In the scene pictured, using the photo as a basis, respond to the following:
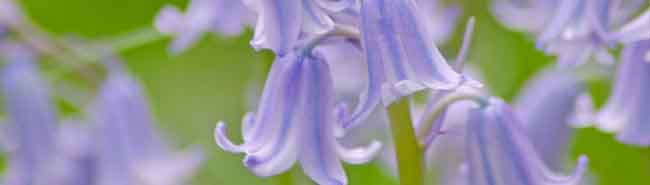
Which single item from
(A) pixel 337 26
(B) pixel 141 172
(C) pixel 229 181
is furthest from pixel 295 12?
(C) pixel 229 181

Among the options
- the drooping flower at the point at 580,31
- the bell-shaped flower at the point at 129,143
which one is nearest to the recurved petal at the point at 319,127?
the drooping flower at the point at 580,31

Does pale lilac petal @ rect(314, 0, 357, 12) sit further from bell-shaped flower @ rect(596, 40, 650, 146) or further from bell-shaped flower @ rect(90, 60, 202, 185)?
bell-shaped flower @ rect(90, 60, 202, 185)

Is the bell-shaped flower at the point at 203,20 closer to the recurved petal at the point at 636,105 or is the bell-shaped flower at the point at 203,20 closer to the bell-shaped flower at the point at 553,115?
the bell-shaped flower at the point at 553,115

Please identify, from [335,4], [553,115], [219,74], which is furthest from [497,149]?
[219,74]

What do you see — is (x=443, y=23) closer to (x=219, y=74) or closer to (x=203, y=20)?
(x=203, y=20)

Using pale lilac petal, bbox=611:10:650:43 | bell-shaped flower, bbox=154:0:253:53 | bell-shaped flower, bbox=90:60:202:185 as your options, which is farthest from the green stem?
bell-shaped flower, bbox=90:60:202:185
